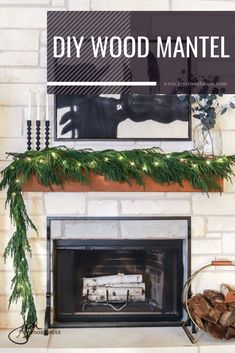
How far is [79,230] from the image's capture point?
8.97 ft

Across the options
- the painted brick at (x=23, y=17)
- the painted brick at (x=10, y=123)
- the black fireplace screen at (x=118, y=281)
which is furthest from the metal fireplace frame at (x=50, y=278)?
the painted brick at (x=23, y=17)

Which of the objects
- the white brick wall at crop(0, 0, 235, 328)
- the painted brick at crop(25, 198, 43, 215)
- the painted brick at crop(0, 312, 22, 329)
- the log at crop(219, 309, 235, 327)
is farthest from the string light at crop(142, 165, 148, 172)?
the painted brick at crop(0, 312, 22, 329)

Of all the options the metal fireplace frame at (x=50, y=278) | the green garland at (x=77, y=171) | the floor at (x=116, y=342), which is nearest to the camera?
the floor at (x=116, y=342)

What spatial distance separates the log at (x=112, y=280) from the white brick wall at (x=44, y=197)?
0.95 ft

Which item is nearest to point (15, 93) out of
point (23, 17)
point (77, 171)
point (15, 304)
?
point (23, 17)

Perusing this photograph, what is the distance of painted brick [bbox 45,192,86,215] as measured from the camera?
2736 mm

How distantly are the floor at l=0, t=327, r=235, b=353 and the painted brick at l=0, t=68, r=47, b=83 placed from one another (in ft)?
5.05

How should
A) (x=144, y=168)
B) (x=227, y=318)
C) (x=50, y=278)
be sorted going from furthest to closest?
(x=50, y=278), (x=144, y=168), (x=227, y=318)

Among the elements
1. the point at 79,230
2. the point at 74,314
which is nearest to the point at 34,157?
the point at 79,230

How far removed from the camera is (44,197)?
2.74 meters

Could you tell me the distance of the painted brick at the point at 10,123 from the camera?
8.98 ft

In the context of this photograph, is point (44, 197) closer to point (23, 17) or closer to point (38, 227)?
point (38, 227)

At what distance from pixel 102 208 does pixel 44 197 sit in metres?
0.36

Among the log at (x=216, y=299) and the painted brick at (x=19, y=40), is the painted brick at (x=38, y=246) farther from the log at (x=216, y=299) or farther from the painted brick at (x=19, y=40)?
the painted brick at (x=19, y=40)
